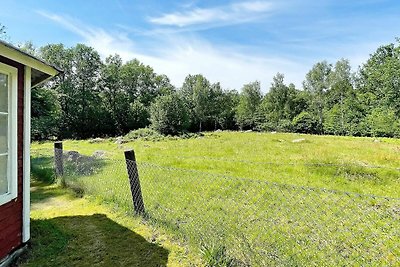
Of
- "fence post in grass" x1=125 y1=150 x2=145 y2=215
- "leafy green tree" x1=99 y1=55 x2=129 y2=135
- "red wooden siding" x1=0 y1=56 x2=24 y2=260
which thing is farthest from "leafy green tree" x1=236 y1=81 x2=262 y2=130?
"red wooden siding" x1=0 y1=56 x2=24 y2=260

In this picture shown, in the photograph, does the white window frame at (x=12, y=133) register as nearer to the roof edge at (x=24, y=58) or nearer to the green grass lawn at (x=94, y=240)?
the roof edge at (x=24, y=58)

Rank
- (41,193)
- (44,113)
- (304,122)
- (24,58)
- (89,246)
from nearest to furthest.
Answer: (24,58)
(89,246)
(41,193)
(44,113)
(304,122)

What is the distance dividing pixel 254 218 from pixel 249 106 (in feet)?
125

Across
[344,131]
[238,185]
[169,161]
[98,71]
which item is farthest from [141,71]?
[238,185]

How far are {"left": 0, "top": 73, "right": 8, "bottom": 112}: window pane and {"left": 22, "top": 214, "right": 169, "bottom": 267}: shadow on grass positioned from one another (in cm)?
178

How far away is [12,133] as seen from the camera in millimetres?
2994

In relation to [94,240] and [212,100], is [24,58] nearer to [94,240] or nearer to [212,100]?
[94,240]

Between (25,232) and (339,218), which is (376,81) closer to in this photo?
(339,218)

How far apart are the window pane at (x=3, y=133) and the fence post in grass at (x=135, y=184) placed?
67.0 inches

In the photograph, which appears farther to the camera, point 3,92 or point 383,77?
point 383,77

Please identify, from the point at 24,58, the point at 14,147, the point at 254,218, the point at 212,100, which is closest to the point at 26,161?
the point at 14,147

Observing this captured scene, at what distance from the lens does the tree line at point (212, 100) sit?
28.7 m

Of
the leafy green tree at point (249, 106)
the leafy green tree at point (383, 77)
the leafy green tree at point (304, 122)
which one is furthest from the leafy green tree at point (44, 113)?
the leafy green tree at point (383, 77)

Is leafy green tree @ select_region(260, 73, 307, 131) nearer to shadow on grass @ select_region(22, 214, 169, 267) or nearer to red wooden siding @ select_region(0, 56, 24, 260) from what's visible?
shadow on grass @ select_region(22, 214, 169, 267)
